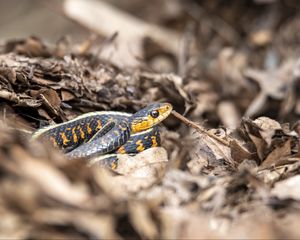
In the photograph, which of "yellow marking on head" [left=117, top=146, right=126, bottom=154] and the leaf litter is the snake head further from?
"yellow marking on head" [left=117, top=146, right=126, bottom=154]

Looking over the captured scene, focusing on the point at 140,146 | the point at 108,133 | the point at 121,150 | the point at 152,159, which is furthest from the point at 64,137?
the point at 152,159

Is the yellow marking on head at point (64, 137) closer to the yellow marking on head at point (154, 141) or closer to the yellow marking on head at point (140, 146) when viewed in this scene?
the yellow marking on head at point (140, 146)

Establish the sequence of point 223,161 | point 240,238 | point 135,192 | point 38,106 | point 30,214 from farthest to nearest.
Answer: point 38,106 < point 223,161 < point 135,192 < point 240,238 < point 30,214

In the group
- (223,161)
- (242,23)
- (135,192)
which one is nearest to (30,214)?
(135,192)

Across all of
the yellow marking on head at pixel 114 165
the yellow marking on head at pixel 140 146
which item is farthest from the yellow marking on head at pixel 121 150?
the yellow marking on head at pixel 114 165

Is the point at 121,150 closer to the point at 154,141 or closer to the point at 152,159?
the point at 154,141

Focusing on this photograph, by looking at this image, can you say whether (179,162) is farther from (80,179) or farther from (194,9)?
(194,9)

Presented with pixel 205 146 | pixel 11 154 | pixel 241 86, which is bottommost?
pixel 241 86
